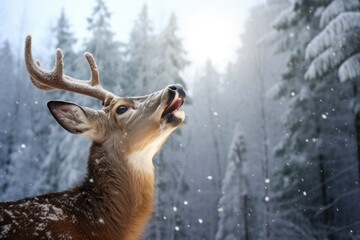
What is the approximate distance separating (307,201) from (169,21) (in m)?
12.4

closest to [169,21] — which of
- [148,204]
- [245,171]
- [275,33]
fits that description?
[275,33]

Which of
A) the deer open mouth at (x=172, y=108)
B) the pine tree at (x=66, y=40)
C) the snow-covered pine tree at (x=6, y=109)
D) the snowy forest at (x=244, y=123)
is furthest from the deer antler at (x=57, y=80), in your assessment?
the pine tree at (x=66, y=40)

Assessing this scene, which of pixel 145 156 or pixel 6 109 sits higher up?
pixel 6 109

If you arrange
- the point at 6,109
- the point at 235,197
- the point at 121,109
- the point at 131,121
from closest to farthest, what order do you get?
1. the point at 131,121
2. the point at 121,109
3. the point at 235,197
4. the point at 6,109

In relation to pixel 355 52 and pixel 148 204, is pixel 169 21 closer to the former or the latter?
pixel 355 52

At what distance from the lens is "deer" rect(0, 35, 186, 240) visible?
3.82 m

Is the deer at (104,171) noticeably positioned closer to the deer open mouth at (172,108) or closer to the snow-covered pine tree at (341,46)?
the deer open mouth at (172,108)

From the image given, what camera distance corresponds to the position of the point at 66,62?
93.1 feet

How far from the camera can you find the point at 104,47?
2567cm

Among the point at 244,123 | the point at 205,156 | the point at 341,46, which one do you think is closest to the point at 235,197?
the point at 244,123

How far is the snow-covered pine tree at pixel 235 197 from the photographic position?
24062mm

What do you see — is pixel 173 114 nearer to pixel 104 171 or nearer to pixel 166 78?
pixel 104 171

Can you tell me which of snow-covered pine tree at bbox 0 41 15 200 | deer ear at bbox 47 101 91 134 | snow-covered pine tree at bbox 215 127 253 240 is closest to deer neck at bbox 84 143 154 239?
deer ear at bbox 47 101 91 134

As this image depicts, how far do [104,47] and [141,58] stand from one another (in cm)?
241
